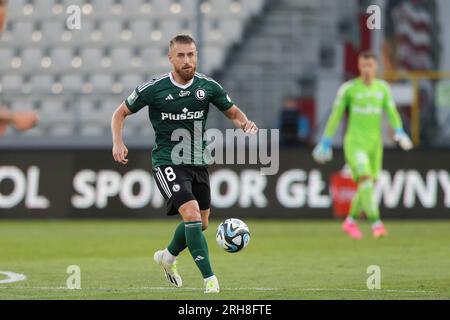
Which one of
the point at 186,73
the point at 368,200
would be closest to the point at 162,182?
the point at 186,73

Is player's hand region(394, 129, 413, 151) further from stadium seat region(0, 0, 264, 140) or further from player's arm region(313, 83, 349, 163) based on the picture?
stadium seat region(0, 0, 264, 140)

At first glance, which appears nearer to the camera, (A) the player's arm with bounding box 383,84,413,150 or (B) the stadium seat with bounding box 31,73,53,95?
(A) the player's arm with bounding box 383,84,413,150

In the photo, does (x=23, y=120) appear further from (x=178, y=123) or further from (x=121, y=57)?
(x=121, y=57)

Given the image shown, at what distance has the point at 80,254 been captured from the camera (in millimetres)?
13758

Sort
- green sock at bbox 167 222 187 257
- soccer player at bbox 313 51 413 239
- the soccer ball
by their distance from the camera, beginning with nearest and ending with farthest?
1. the soccer ball
2. green sock at bbox 167 222 187 257
3. soccer player at bbox 313 51 413 239

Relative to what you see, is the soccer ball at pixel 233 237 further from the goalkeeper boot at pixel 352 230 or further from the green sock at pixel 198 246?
the goalkeeper boot at pixel 352 230

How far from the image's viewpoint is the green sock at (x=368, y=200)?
15.8 meters

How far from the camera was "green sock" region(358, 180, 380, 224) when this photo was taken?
623 inches

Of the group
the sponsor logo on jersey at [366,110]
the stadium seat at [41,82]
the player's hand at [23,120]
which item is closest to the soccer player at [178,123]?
the player's hand at [23,120]

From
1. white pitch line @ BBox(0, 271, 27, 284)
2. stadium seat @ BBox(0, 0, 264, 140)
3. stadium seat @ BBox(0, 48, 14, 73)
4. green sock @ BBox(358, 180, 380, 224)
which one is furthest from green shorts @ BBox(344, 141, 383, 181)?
stadium seat @ BBox(0, 48, 14, 73)

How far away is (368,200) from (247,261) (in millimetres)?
3615

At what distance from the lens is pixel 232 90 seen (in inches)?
845

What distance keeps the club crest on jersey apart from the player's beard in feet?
0.43

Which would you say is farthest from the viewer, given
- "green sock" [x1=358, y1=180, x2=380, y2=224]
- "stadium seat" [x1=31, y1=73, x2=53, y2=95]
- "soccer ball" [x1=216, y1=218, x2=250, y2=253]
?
"stadium seat" [x1=31, y1=73, x2=53, y2=95]
